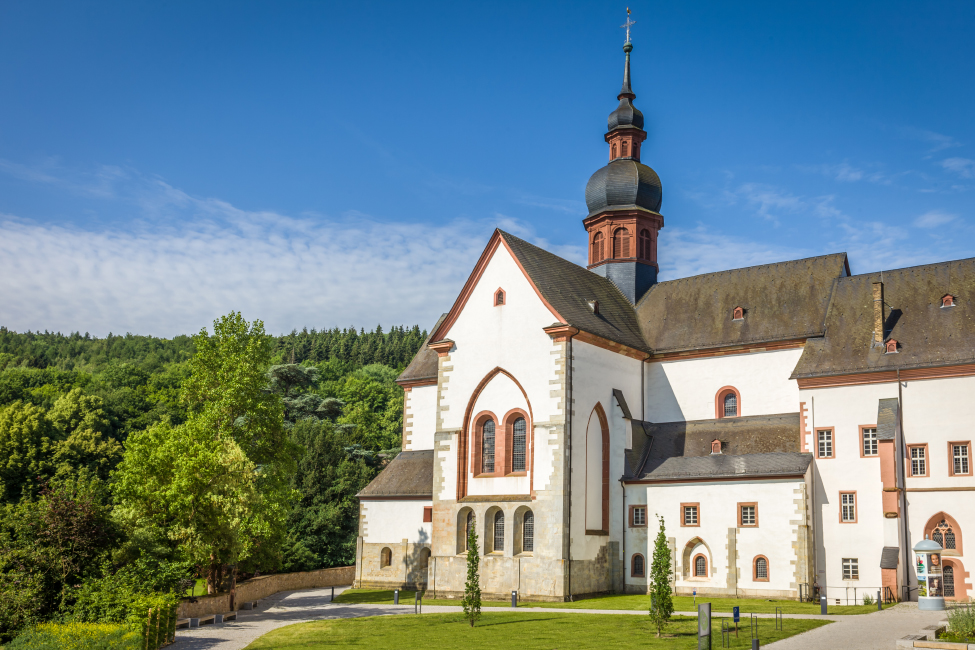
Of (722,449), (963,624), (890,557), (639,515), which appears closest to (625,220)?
(722,449)

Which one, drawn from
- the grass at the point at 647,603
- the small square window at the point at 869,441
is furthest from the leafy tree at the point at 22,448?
the small square window at the point at 869,441

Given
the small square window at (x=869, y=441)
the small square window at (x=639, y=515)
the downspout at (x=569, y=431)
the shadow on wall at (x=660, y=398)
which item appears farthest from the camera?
the shadow on wall at (x=660, y=398)

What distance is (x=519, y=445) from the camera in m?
39.1

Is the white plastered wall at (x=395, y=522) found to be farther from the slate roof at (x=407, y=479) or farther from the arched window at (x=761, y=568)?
the arched window at (x=761, y=568)

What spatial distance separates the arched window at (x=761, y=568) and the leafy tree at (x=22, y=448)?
42.6m

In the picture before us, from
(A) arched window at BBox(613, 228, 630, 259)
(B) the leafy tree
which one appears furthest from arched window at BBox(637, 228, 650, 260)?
(B) the leafy tree

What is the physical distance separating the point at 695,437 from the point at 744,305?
715 centimetres

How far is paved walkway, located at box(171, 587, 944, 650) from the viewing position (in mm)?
21391

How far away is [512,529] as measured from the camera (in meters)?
37.5

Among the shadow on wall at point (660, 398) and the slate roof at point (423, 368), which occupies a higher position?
the slate roof at point (423, 368)

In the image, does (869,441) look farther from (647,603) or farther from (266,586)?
(266,586)

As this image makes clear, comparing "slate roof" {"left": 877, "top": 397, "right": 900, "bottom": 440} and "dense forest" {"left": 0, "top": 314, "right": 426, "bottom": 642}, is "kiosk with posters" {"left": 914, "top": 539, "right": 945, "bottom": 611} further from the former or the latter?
"dense forest" {"left": 0, "top": 314, "right": 426, "bottom": 642}

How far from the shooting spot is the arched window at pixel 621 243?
48.2m

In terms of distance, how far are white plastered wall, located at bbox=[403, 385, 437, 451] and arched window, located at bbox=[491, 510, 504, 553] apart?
9061 millimetres
